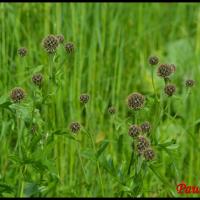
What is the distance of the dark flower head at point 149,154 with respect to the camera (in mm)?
1336

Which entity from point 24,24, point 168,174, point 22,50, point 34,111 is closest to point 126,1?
point 24,24

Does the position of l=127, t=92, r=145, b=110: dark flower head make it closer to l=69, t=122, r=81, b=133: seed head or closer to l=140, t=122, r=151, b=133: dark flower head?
l=140, t=122, r=151, b=133: dark flower head

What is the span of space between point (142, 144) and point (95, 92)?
3.94 feet

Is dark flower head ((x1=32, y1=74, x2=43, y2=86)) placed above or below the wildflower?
below

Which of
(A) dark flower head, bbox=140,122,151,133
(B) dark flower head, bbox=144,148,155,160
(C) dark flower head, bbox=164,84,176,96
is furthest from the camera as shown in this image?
(C) dark flower head, bbox=164,84,176,96

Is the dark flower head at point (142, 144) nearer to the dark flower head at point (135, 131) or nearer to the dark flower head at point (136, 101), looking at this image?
the dark flower head at point (135, 131)

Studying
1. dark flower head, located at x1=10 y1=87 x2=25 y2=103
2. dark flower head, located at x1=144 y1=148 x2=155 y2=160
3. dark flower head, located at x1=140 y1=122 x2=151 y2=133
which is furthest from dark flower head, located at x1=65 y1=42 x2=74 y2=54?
dark flower head, located at x1=144 y1=148 x2=155 y2=160

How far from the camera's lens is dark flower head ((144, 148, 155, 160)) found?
1336mm

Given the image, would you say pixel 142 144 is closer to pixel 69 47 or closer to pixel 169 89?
pixel 169 89

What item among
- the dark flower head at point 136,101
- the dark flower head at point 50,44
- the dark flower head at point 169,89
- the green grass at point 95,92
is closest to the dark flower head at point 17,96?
the green grass at point 95,92

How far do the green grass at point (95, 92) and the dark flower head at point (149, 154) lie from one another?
0.05 m

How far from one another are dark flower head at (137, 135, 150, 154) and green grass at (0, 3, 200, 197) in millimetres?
73

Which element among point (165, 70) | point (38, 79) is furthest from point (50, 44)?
point (165, 70)

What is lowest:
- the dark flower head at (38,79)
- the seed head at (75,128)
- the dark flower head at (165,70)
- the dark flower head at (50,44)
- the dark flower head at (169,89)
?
the seed head at (75,128)
